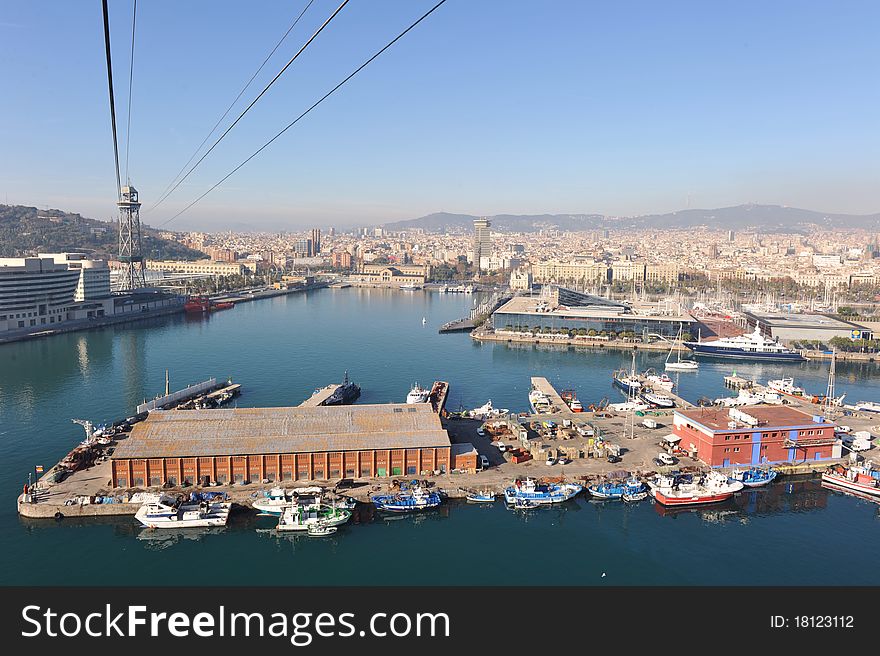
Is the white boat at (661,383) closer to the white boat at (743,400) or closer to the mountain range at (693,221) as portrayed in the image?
the white boat at (743,400)

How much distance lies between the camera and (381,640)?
402 cm

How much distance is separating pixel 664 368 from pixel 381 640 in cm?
1304

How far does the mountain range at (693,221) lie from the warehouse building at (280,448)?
15230 centimetres

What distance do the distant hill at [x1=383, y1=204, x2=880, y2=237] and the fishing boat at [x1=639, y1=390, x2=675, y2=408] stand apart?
486ft

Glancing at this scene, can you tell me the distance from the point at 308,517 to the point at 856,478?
265 inches

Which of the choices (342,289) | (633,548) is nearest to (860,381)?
(633,548)

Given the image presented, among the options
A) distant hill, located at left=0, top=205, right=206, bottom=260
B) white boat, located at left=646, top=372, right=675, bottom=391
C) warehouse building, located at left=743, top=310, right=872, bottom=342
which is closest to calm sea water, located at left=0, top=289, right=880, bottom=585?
white boat, located at left=646, top=372, right=675, bottom=391

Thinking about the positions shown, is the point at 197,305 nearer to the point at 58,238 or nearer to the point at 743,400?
the point at 743,400

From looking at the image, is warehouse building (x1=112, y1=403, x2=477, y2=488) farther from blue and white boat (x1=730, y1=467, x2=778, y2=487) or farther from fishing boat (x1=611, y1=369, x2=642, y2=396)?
fishing boat (x1=611, y1=369, x2=642, y2=396)

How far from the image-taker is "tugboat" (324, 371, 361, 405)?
11047 millimetres

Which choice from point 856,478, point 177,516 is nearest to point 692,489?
point 856,478

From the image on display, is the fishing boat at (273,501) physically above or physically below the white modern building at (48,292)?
below

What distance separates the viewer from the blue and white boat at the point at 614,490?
7170 mm

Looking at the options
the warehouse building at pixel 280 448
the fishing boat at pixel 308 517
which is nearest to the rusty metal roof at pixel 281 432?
the warehouse building at pixel 280 448
